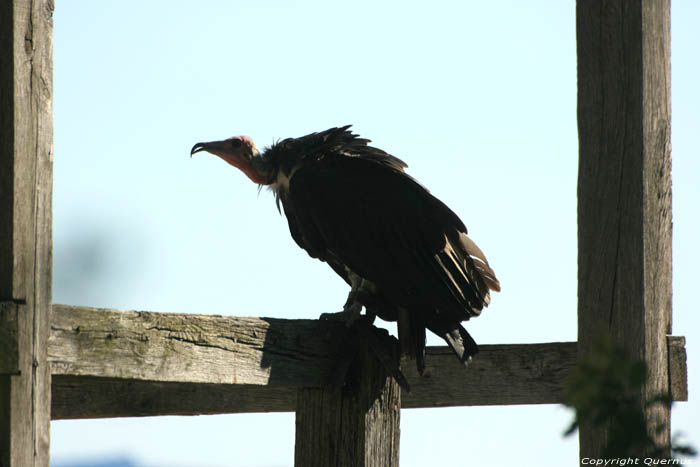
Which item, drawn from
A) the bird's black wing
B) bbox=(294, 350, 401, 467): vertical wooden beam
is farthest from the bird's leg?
bbox=(294, 350, 401, 467): vertical wooden beam

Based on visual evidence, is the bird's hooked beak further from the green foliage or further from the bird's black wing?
the green foliage

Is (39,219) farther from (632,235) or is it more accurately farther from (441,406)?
Result: (441,406)

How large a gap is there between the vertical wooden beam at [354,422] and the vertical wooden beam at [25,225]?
3.34 ft

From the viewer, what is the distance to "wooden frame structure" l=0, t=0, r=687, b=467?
70.8 inches

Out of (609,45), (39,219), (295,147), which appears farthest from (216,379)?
(295,147)

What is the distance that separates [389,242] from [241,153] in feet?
5.07

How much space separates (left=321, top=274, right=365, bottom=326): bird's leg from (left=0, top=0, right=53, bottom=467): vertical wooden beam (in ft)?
3.88

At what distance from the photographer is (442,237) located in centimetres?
339

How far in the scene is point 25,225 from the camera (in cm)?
180

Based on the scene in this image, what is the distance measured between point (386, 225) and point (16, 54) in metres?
1.93

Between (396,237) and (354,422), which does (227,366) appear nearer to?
(354,422)

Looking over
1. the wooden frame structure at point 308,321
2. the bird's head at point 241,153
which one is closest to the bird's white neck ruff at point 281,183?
the bird's head at point 241,153

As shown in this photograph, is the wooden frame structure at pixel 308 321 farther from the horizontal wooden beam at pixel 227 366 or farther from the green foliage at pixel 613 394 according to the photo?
the green foliage at pixel 613 394

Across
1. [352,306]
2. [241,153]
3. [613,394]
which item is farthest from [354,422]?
[241,153]
